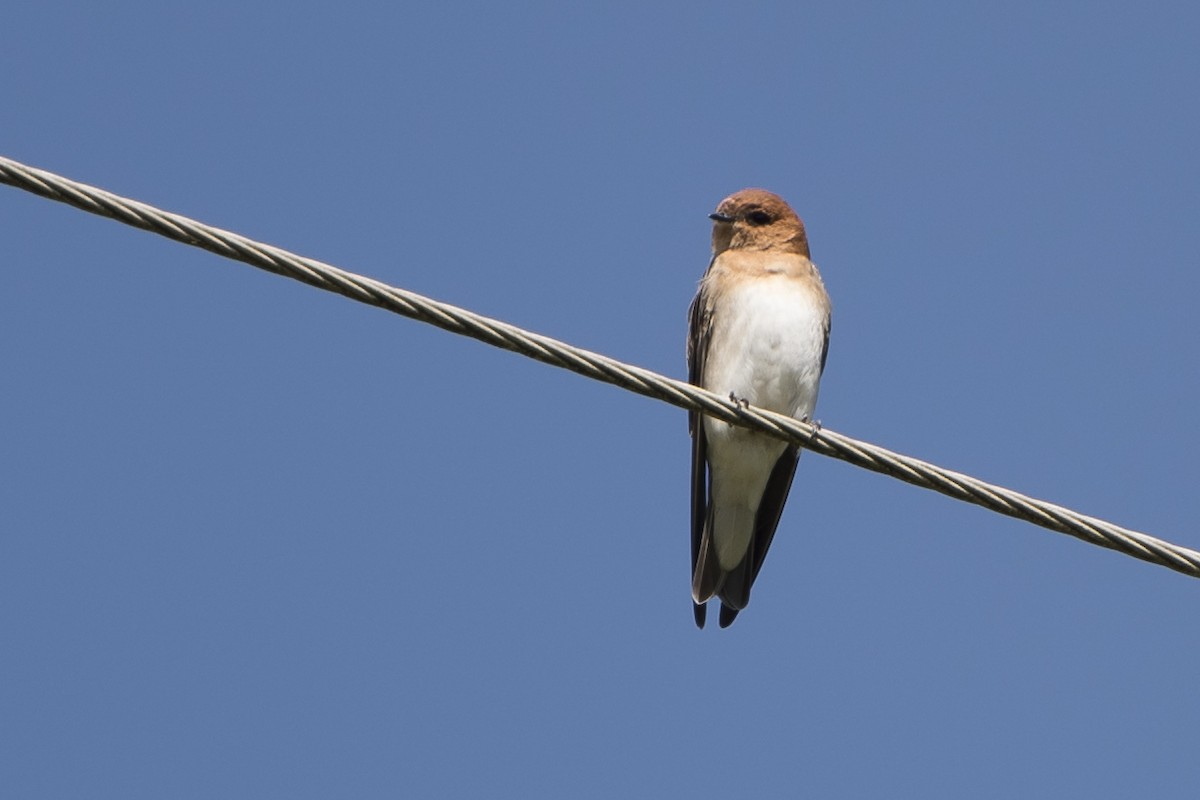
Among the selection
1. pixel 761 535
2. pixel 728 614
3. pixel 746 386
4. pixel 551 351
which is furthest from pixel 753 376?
pixel 551 351

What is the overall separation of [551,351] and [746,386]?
368 cm

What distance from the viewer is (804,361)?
27.4 ft

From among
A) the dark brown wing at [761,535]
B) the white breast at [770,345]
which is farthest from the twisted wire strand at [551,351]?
the dark brown wing at [761,535]

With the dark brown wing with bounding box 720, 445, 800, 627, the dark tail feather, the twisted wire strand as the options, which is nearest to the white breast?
the dark brown wing with bounding box 720, 445, 800, 627

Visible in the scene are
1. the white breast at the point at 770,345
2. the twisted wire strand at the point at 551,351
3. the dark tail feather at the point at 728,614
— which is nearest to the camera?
the twisted wire strand at the point at 551,351

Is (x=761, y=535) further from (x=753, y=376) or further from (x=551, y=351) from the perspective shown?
(x=551, y=351)

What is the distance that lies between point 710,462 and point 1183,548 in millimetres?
4082

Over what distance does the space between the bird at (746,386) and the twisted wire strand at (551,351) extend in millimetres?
2951

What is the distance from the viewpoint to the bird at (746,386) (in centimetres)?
834

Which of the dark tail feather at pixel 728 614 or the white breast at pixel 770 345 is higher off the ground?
the white breast at pixel 770 345

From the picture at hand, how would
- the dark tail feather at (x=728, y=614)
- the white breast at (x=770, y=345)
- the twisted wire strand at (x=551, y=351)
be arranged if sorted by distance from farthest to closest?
the dark tail feather at (x=728, y=614) → the white breast at (x=770, y=345) → the twisted wire strand at (x=551, y=351)

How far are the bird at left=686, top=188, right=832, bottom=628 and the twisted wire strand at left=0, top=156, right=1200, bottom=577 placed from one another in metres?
2.95

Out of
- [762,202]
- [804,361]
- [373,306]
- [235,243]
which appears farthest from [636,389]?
[762,202]

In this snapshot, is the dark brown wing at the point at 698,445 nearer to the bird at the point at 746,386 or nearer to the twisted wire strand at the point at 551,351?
the bird at the point at 746,386
